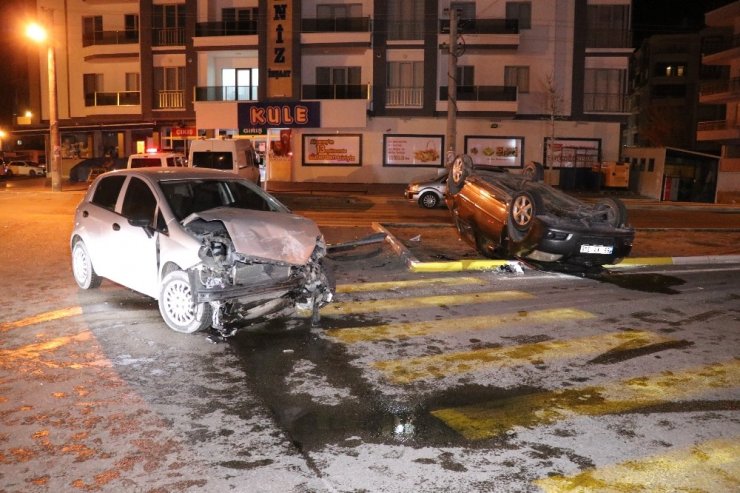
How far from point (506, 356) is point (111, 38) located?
4176 centimetres

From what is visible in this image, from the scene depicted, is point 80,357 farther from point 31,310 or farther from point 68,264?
point 68,264

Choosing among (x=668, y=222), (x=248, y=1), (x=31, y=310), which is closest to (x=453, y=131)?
(x=668, y=222)

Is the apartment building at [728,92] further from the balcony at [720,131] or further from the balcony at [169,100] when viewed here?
the balcony at [169,100]

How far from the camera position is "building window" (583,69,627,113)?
1532 inches

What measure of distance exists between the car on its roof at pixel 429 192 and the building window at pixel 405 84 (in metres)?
15.3

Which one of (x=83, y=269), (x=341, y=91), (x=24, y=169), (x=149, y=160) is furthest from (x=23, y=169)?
(x=83, y=269)

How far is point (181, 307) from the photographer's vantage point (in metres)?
7.77

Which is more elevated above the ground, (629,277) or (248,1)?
(248,1)

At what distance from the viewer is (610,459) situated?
190 inches

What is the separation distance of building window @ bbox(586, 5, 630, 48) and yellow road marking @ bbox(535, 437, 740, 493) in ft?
123

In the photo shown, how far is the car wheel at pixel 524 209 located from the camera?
11.0m

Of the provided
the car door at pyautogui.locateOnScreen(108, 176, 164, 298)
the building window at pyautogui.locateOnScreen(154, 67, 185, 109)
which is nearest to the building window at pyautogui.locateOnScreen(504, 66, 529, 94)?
the building window at pyautogui.locateOnScreen(154, 67, 185, 109)

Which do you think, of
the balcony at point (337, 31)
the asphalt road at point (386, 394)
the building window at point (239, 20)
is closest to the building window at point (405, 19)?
the balcony at point (337, 31)

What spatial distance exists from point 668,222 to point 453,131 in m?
10.4
